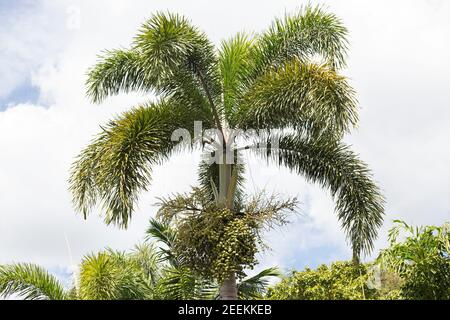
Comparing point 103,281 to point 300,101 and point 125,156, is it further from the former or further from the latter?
point 300,101

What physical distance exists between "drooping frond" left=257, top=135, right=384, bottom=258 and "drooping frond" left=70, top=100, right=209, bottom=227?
2148 mm

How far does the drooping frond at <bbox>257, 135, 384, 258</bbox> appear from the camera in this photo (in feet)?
45.6

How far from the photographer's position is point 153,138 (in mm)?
12859

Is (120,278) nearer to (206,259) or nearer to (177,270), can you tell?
(177,270)

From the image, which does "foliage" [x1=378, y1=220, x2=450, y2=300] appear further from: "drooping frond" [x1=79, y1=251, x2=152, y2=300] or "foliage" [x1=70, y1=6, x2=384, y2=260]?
"drooping frond" [x1=79, y1=251, x2=152, y2=300]

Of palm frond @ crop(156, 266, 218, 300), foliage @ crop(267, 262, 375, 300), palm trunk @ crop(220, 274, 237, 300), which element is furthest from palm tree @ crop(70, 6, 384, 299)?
foliage @ crop(267, 262, 375, 300)

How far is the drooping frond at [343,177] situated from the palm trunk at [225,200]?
888 millimetres

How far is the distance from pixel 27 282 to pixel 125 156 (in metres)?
5.40

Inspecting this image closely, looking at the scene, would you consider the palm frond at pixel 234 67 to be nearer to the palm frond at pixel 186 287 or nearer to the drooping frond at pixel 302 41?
the drooping frond at pixel 302 41

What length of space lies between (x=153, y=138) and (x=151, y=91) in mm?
2078

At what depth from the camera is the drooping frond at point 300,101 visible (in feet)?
39.5

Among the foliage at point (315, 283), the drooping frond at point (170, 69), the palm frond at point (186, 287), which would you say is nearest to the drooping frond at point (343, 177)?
the drooping frond at point (170, 69)

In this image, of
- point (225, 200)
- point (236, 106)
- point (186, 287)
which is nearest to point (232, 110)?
point (236, 106)
